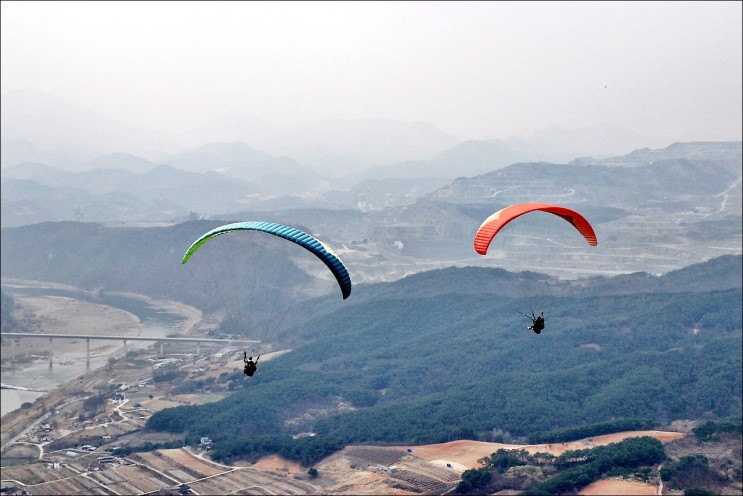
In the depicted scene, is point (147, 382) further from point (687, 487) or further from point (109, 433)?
point (687, 487)

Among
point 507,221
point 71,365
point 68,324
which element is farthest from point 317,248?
point 68,324

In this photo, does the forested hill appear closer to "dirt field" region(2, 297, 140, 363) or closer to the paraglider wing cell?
"dirt field" region(2, 297, 140, 363)

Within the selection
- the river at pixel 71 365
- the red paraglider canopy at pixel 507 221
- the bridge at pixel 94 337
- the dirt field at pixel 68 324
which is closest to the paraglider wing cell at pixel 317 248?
the red paraglider canopy at pixel 507 221

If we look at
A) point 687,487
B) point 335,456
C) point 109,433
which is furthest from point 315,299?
point 687,487

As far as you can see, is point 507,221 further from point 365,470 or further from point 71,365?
point 71,365

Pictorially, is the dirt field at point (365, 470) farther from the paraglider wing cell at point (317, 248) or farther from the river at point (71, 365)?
the river at point (71, 365)
